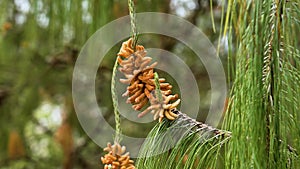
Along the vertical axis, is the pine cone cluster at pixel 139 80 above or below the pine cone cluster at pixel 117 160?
above

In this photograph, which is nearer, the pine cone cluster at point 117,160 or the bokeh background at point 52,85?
the pine cone cluster at point 117,160

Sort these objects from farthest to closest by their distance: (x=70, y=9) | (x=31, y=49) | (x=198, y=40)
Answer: (x=31, y=49) < (x=198, y=40) < (x=70, y=9)

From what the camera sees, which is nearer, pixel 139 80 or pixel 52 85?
pixel 139 80

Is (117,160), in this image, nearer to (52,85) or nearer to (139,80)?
(139,80)

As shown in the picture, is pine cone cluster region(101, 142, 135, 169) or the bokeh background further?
the bokeh background

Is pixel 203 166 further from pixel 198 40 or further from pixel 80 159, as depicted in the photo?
pixel 80 159

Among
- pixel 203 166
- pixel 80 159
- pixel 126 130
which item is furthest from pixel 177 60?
pixel 203 166

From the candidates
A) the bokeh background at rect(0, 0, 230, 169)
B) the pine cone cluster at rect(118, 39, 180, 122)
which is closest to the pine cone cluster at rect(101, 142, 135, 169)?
the pine cone cluster at rect(118, 39, 180, 122)

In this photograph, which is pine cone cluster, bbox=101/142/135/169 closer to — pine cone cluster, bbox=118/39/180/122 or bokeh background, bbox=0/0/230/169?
pine cone cluster, bbox=118/39/180/122

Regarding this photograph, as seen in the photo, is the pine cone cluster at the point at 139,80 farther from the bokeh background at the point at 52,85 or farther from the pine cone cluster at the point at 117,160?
the bokeh background at the point at 52,85

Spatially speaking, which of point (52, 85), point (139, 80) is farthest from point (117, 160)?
point (52, 85)

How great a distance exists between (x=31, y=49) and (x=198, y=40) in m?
0.52

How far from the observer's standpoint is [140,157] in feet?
1.27

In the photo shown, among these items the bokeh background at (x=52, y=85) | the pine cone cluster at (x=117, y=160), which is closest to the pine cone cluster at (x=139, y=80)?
the pine cone cluster at (x=117, y=160)
